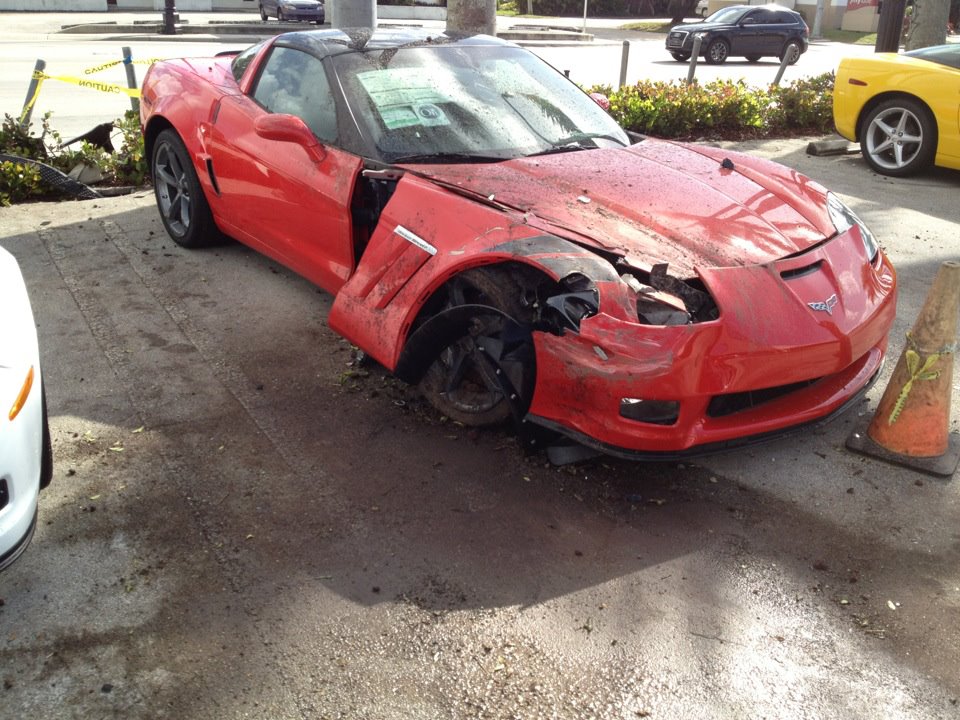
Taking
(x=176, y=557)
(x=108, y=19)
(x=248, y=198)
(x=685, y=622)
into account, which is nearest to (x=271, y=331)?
(x=248, y=198)

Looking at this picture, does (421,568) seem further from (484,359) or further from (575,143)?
(575,143)

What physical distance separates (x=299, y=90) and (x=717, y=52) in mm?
21052

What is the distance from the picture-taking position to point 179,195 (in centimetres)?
609

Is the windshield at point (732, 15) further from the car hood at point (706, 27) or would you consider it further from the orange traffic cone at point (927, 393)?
the orange traffic cone at point (927, 393)

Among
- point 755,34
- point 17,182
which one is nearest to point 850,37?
point 755,34

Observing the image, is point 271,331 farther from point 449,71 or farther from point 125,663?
point 125,663

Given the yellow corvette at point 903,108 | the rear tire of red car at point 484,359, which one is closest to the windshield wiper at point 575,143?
the rear tire of red car at point 484,359

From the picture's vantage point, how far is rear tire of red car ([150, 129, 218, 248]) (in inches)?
229

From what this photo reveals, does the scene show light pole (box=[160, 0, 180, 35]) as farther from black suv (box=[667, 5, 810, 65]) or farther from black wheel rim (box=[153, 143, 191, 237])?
black wheel rim (box=[153, 143, 191, 237])

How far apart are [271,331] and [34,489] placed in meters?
2.31

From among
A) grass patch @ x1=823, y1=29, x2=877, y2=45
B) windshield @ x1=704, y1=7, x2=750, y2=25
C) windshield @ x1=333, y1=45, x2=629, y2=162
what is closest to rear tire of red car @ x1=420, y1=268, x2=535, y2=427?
windshield @ x1=333, y1=45, x2=629, y2=162

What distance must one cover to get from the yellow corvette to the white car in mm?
7947

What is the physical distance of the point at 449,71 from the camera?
15.9 ft

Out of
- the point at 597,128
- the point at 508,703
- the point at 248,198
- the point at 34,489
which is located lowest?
the point at 508,703
